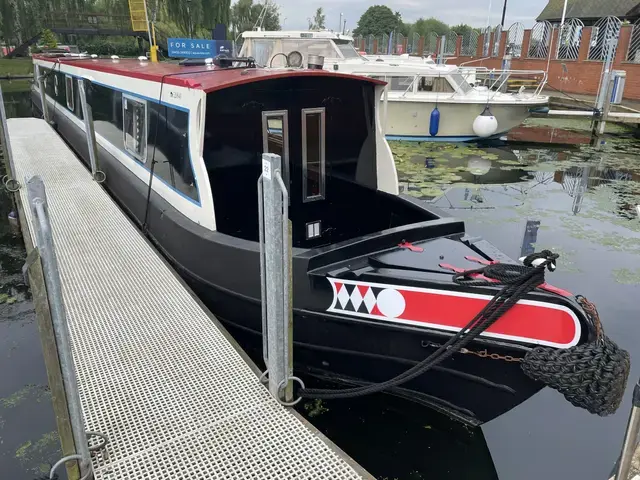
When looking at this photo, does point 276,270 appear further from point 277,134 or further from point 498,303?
point 277,134

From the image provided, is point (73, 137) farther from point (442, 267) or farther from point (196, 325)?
point (442, 267)

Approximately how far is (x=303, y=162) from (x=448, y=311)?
6.87ft

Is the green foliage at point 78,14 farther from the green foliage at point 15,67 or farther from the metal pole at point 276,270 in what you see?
the metal pole at point 276,270

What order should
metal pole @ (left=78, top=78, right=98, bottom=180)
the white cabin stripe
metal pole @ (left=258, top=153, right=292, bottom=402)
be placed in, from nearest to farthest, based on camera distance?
metal pole @ (left=258, top=153, right=292, bottom=402) → the white cabin stripe → metal pole @ (left=78, top=78, right=98, bottom=180)

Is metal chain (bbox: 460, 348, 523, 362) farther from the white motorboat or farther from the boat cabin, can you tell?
the white motorboat

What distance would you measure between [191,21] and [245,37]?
23.2 meters

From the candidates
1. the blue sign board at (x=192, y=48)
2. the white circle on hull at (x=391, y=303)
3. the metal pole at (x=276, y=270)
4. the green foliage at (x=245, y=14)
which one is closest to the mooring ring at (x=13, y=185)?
the blue sign board at (x=192, y=48)

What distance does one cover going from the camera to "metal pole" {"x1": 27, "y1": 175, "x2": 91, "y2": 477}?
1.96m

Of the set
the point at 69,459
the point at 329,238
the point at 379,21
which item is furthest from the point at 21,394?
the point at 379,21

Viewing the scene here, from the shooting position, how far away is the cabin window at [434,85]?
1427cm

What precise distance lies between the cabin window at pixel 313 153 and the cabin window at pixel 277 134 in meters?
0.19

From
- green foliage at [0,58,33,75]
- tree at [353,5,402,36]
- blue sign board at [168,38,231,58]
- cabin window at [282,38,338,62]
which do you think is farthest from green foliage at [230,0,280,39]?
blue sign board at [168,38,231,58]

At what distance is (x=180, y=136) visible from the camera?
4.53 m

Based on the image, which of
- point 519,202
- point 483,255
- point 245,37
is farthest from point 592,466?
point 245,37
